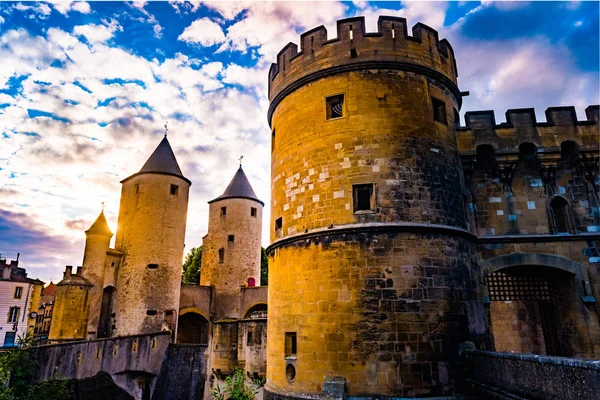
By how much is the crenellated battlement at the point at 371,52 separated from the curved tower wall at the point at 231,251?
675 inches

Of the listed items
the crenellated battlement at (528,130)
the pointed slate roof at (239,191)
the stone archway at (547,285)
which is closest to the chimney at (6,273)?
the pointed slate roof at (239,191)

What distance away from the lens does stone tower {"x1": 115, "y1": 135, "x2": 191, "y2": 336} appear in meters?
20.4

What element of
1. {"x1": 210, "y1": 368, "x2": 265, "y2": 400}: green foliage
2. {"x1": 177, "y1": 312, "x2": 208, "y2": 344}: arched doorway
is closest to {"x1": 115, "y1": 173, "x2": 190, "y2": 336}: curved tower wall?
{"x1": 177, "y1": 312, "x2": 208, "y2": 344}: arched doorway

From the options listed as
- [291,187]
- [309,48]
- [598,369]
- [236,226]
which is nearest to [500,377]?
[598,369]

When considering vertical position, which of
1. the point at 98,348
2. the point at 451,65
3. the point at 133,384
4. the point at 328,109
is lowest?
the point at 133,384

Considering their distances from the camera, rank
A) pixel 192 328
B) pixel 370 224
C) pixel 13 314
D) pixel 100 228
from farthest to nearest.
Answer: pixel 13 314, pixel 192 328, pixel 100 228, pixel 370 224

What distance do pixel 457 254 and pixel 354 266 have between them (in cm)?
230

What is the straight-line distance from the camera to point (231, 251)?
25.5 m

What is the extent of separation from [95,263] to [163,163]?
662 centimetres

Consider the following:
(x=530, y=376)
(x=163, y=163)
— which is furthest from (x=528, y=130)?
(x=163, y=163)

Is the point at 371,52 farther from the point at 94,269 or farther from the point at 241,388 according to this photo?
the point at 94,269

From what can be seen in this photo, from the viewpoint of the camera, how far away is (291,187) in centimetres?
927

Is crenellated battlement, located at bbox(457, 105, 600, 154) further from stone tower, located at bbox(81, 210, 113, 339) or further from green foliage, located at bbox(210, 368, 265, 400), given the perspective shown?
stone tower, located at bbox(81, 210, 113, 339)

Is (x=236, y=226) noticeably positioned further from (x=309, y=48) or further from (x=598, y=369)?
(x=598, y=369)
